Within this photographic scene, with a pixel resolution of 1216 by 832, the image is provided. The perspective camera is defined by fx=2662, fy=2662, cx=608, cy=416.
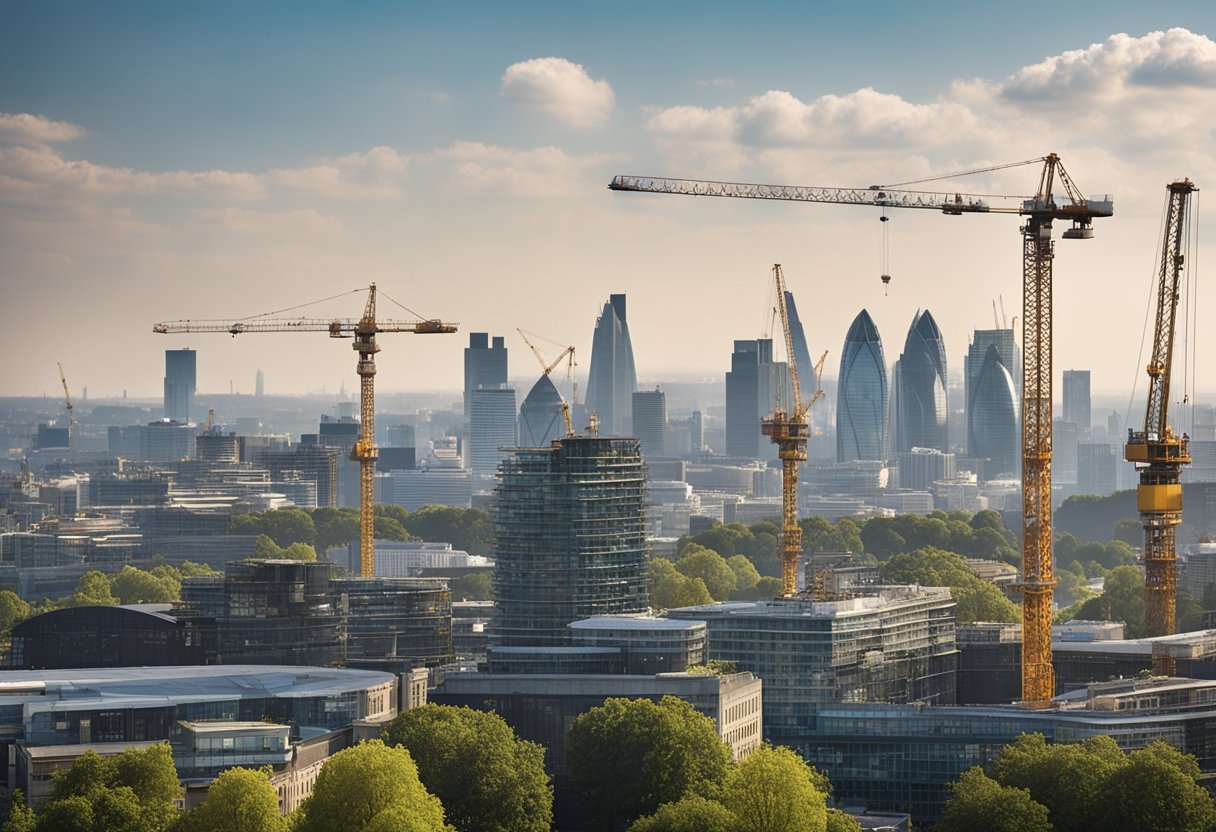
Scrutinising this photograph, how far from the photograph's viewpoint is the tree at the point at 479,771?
9488 centimetres

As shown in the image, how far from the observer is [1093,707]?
349 ft

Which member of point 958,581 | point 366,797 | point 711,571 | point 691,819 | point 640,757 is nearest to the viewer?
point 691,819

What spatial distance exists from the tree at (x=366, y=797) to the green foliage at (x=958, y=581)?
6754 centimetres

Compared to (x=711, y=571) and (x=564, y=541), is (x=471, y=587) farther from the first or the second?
(x=564, y=541)

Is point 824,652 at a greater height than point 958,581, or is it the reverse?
point 958,581

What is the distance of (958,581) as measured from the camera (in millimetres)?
166625

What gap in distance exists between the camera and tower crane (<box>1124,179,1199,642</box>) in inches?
5025

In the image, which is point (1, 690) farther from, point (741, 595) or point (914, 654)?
point (741, 595)

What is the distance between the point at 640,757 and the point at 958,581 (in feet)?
232

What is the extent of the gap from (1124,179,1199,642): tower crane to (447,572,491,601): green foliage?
225 ft

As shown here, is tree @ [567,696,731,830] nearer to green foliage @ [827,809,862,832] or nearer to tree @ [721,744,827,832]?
tree @ [721,744,827,832]

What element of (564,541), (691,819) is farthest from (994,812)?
(564,541)

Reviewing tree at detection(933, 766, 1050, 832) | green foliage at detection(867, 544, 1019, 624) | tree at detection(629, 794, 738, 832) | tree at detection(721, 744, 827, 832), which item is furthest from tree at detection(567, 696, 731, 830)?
green foliage at detection(867, 544, 1019, 624)

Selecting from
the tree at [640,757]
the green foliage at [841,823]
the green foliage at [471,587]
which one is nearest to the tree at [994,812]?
the green foliage at [841,823]
